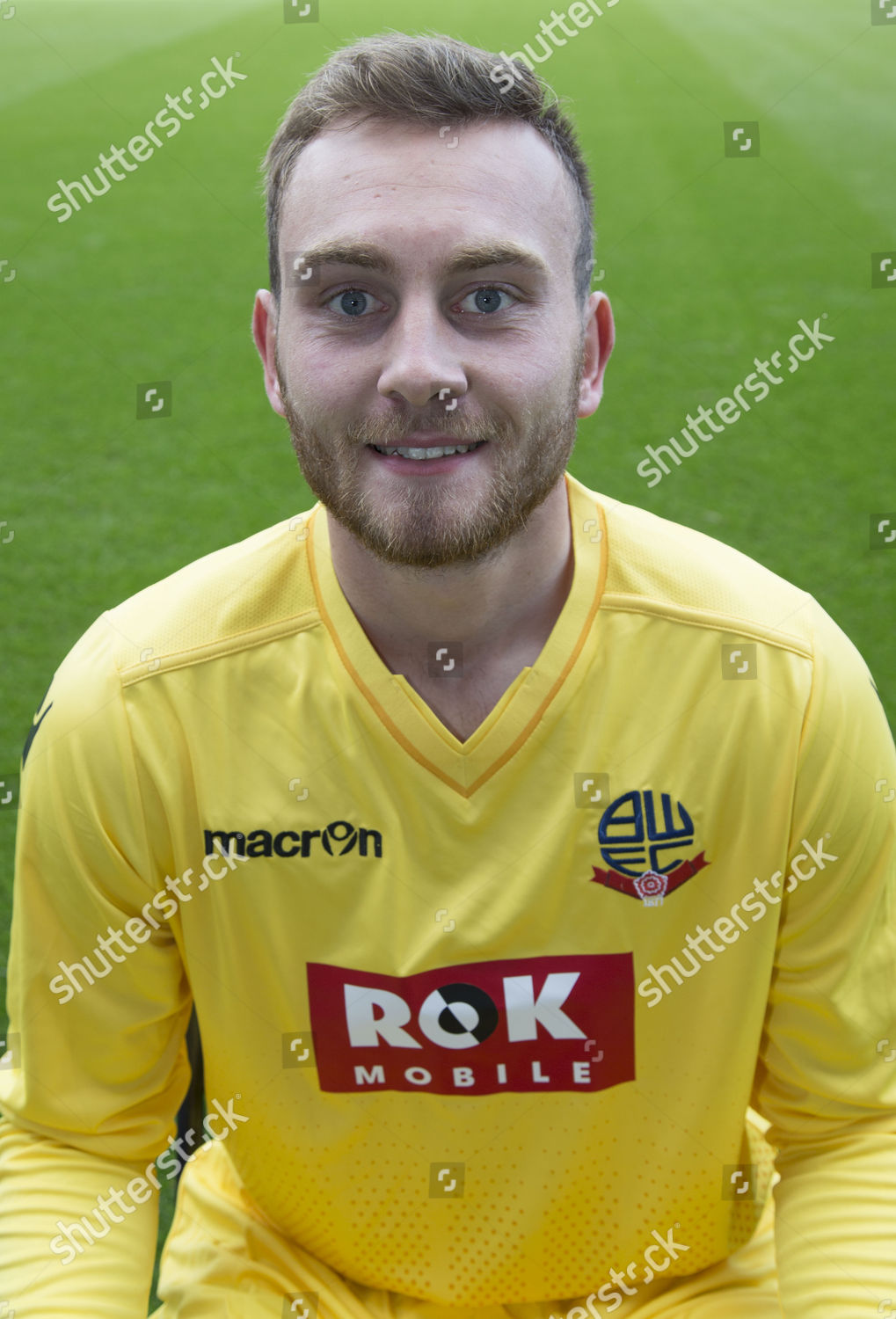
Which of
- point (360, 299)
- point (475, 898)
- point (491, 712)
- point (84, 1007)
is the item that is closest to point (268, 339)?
point (360, 299)

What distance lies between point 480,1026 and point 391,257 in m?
0.85

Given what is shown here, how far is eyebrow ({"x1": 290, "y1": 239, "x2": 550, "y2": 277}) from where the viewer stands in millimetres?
1331

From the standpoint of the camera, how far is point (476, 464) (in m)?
1.38

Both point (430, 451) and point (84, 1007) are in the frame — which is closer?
point (430, 451)

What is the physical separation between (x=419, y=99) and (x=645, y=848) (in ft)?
2.72

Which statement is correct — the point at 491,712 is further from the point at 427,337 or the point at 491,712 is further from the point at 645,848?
the point at 427,337

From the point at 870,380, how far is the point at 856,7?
10.9 ft

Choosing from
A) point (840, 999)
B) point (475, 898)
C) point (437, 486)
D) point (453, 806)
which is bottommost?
point (840, 999)

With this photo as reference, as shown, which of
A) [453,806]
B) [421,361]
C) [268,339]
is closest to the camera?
[421,361]

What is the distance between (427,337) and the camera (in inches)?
52.4

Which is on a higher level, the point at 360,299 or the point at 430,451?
the point at 360,299

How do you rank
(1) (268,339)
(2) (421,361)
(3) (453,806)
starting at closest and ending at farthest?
(2) (421,361) → (3) (453,806) → (1) (268,339)

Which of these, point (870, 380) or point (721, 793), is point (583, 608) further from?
point (870, 380)

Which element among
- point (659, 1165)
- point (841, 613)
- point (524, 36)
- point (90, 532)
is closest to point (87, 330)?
point (90, 532)
